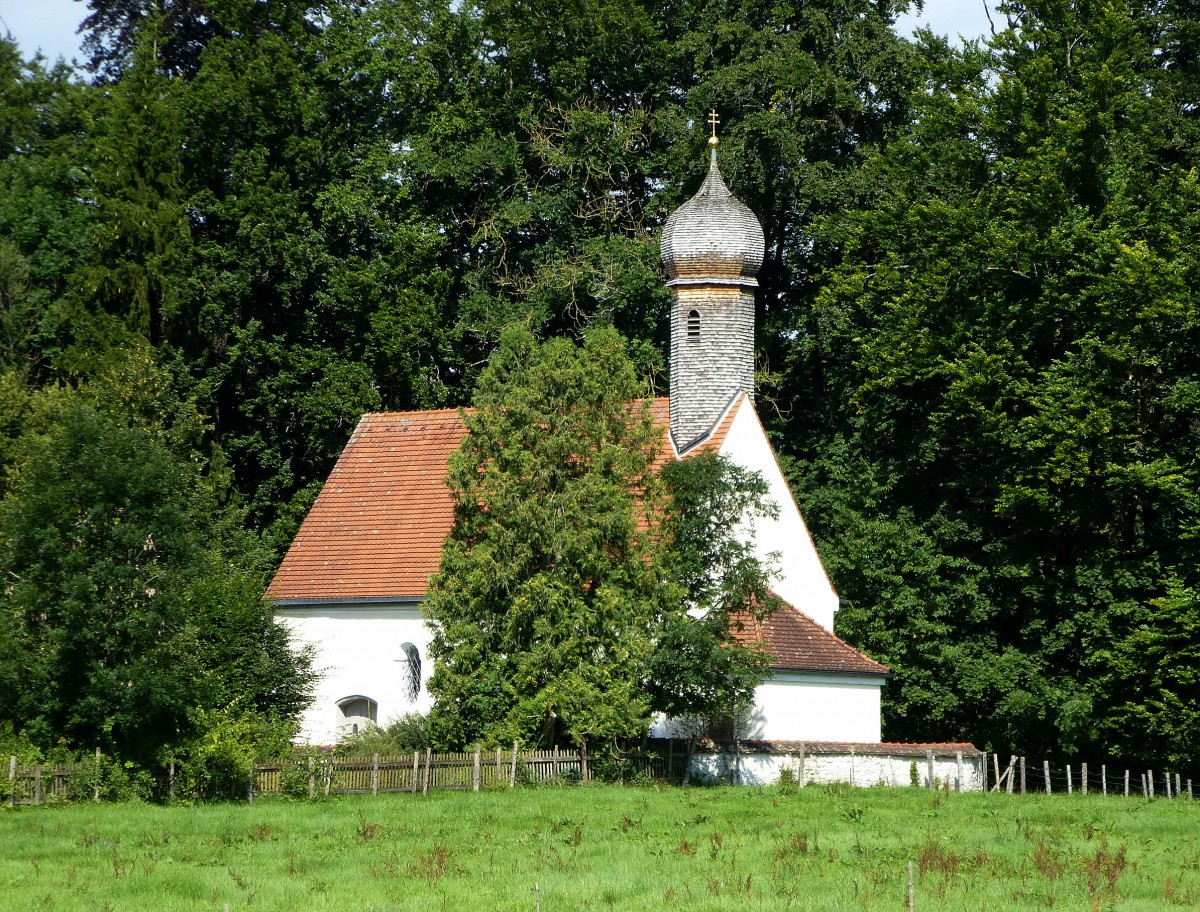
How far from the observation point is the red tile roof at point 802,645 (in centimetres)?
3284

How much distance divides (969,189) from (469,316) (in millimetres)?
12877

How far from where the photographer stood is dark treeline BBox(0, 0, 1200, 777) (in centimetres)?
3372

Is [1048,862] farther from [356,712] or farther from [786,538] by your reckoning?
[356,712]

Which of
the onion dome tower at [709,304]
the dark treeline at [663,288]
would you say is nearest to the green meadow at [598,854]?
the dark treeline at [663,288]

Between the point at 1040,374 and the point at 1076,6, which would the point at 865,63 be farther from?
the point at 1040,374

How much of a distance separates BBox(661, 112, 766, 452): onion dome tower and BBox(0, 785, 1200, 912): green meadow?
1236 cm

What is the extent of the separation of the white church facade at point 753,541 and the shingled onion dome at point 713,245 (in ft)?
0.10

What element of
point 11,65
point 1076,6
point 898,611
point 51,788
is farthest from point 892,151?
point 11,65

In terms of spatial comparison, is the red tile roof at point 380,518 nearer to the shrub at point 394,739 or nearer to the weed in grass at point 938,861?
the shrub at point 394,739

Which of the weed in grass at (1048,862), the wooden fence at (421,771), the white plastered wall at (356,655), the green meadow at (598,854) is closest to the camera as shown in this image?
the green meadow at (598,854)

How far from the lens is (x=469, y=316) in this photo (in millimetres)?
43125

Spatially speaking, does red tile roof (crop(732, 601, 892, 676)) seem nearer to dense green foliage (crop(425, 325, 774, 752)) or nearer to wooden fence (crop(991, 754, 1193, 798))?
dense green foliage (crop(425, 325, 774, 752))

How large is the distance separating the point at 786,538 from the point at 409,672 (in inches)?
330

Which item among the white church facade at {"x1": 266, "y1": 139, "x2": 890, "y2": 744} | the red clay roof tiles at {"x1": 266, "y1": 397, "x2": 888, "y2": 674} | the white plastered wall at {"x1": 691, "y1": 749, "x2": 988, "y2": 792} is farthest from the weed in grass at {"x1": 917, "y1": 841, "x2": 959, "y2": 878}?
the red clay roof tiles at {"x1": 266, "y1": 397, "x2": 888, "y2": 674}
